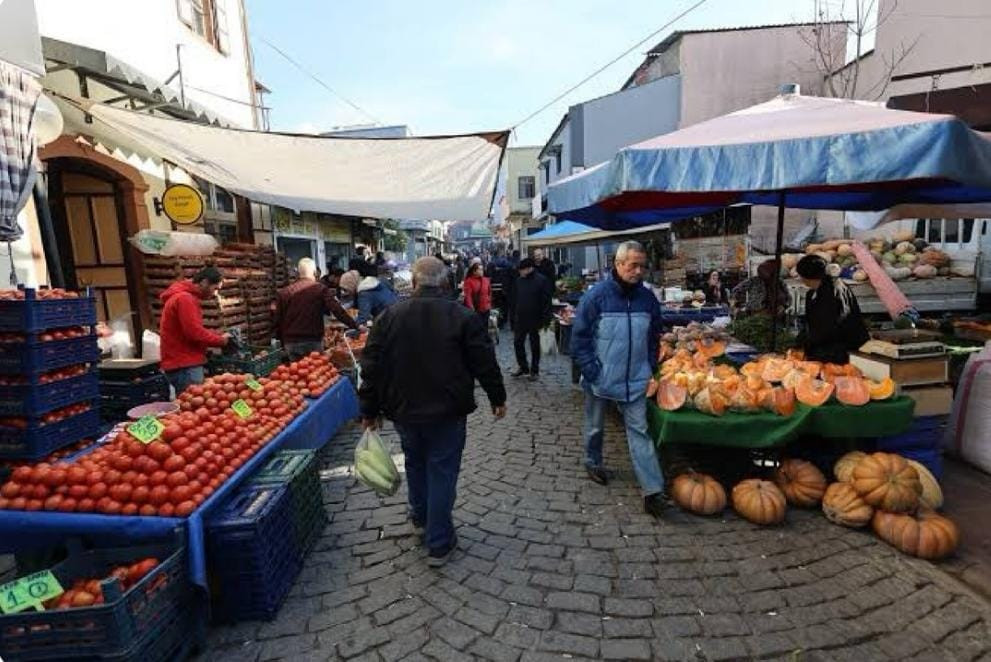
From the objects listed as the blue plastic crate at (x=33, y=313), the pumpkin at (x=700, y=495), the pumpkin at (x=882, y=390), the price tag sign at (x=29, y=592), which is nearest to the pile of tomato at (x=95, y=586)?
the price tag sign at (x=29, y=592)

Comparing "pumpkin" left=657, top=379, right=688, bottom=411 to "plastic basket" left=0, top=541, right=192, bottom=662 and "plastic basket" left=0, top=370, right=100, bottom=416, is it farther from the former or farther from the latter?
"plastic basket" left=0, top=370, right=100, bottom=416

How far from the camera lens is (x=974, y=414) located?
464 centimetres

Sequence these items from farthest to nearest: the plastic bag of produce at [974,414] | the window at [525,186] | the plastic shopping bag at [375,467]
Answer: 1. the window at [525,186]
2. the plastic bag of produce at [974,414]
3. the plastic shopping bag at [375,467]

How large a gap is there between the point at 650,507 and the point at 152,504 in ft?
10.9

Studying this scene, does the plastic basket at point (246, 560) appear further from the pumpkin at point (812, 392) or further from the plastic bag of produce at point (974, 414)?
the plastic bag of produce at point (974, 414)

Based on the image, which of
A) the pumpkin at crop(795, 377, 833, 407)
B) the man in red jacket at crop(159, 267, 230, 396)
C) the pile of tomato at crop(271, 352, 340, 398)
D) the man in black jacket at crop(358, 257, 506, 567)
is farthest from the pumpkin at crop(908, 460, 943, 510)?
the man in red jacket at crop(159, 267, 230, 396)

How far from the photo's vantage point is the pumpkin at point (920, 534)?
10.9 ft

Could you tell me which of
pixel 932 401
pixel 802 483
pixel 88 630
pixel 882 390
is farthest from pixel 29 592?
pixel 932 401

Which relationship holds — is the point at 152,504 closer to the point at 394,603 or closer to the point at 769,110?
the point at 394,603

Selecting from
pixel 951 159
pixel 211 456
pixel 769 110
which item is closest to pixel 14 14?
pixel 211 456

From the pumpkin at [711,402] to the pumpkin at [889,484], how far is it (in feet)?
3.28

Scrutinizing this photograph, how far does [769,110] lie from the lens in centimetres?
414

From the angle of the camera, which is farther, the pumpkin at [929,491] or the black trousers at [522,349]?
the black trousers at [522,349]

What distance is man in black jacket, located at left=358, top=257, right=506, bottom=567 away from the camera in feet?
10.9
